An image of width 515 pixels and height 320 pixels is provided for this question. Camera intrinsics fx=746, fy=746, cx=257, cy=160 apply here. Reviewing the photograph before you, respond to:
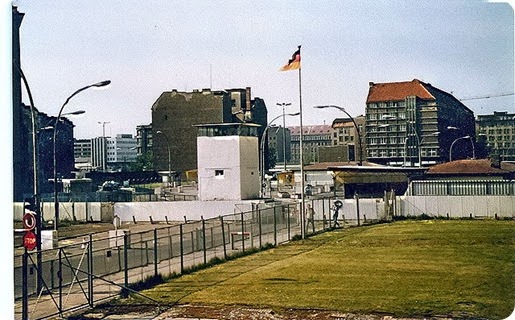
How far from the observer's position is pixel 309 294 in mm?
10203

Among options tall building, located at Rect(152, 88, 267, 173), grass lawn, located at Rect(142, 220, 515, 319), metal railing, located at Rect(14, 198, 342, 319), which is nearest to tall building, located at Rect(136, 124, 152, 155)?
tall building, located at Rect(152, 88, 267, 173)

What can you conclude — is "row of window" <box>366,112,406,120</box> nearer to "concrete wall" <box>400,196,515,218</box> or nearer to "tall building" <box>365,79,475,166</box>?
"tall building" <box>365,79,475,166</box>

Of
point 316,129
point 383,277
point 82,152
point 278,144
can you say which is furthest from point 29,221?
point 278,144

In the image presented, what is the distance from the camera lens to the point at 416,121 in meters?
13.4

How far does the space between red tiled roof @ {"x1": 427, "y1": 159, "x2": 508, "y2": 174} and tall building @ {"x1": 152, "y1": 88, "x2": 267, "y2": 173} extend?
12.9 ft

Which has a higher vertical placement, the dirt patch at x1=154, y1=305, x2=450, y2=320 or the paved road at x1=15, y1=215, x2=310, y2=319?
the paved road at x1=15, y1=215, x2=310, y2=319

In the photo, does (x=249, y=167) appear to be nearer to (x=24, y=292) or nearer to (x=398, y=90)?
(x=398, y=90)

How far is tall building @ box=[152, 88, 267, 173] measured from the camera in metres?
A: 16.8

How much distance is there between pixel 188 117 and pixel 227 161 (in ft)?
5.08

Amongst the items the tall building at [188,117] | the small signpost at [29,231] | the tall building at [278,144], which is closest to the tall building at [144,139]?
the tall building at [188,117]

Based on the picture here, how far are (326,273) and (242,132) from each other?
324 inches

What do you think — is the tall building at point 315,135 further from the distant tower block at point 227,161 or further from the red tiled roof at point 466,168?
the red tiled roof at point 466,168

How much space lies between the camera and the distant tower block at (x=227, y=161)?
1911 cm

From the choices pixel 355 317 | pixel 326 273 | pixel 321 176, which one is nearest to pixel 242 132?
pixel 321 176
